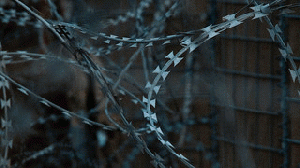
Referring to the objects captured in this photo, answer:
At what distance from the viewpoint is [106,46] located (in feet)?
10.5

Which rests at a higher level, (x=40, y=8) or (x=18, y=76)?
(x=40, y=8)

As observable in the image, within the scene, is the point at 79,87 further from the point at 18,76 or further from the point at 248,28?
the point at 248,28

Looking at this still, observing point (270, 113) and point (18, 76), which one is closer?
point (270, 113)

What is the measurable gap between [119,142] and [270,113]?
3.51 feet

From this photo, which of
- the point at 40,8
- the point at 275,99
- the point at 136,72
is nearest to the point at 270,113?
the point at 275,99

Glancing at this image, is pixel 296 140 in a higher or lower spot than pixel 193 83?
lower

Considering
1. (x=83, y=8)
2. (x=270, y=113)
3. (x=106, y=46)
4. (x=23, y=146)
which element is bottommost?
(x=23, y=146)

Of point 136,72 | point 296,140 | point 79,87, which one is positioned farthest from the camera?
point 79,87

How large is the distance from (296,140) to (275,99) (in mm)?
284

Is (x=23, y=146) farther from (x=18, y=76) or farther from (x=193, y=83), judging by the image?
(x=193, y=83)

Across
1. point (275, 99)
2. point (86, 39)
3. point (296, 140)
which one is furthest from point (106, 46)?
point (296, 140)

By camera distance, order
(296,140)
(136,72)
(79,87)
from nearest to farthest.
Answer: (296,140)
(136,72)
(79,87)

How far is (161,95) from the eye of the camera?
3.22m

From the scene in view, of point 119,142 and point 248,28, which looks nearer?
point 248,28
